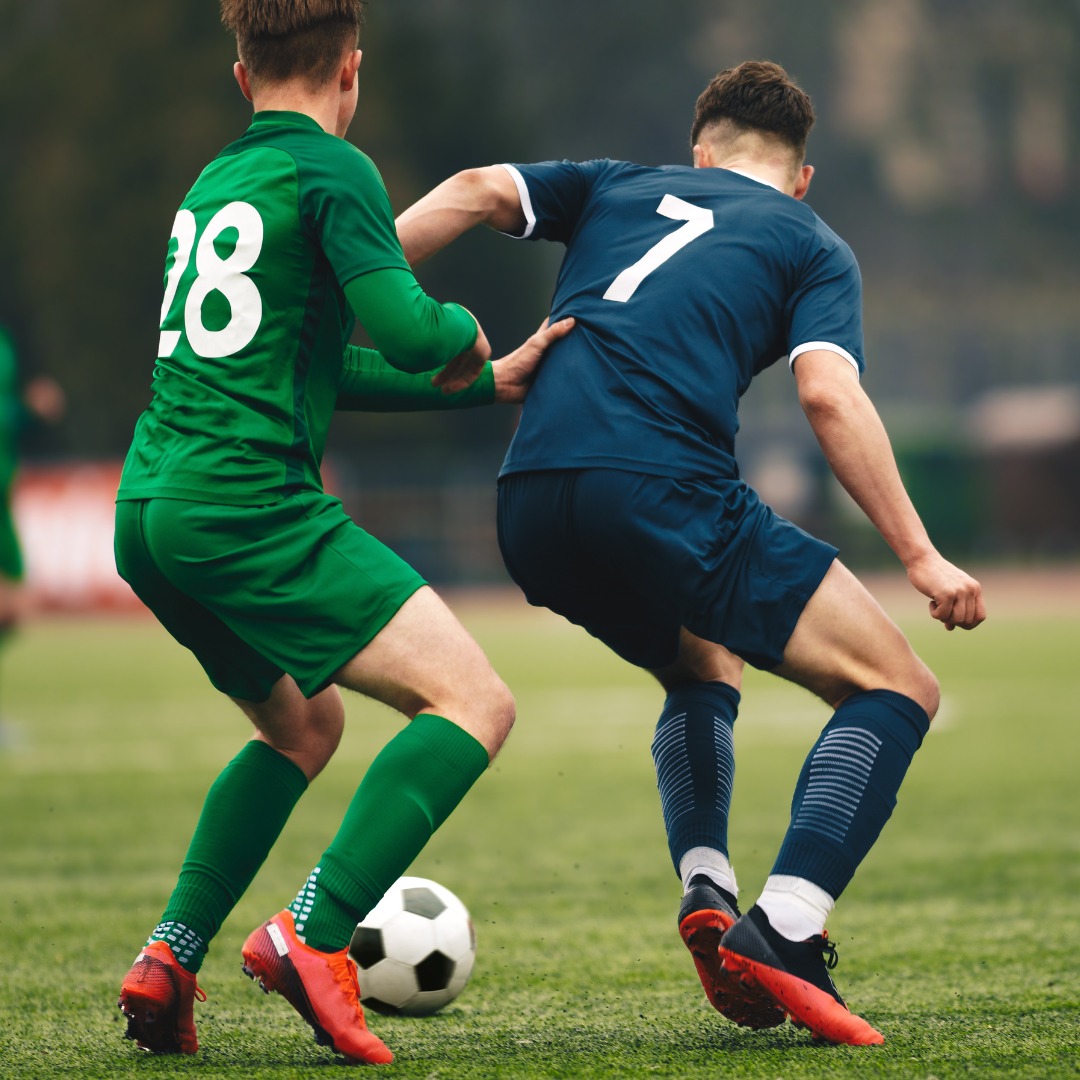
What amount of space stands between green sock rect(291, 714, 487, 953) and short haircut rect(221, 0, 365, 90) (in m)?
1.23

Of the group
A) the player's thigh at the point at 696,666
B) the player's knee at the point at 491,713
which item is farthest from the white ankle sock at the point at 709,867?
the player's knee at the point at 491,713

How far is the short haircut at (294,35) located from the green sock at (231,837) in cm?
135

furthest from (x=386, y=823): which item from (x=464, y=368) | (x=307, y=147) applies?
(x=307, y=147)

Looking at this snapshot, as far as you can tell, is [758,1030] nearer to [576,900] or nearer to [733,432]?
[733,432]

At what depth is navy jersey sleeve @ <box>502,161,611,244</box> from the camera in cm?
389

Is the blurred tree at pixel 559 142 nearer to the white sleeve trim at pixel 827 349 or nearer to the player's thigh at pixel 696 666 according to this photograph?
the player's thigh at pixel 696 666

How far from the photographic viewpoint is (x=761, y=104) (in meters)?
3.93

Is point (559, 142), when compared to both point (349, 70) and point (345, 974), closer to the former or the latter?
point (349, 70)

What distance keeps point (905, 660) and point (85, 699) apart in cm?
1094

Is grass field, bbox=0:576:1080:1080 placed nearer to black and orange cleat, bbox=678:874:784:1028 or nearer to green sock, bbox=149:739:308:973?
black and orange cleat, bbox=678:874:784:1028

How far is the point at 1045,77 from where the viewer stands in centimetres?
6656

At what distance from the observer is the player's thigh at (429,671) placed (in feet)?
10.9

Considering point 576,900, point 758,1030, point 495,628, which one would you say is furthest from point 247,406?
point 495,628

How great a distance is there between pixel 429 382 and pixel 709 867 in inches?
46.0
